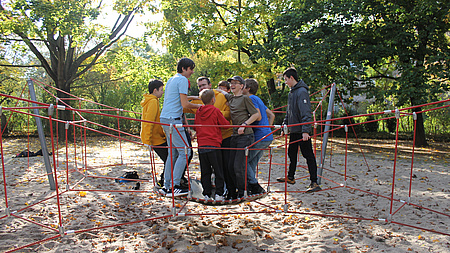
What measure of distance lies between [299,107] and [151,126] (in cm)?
197

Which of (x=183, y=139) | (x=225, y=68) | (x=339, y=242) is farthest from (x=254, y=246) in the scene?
(x=225, y=68)

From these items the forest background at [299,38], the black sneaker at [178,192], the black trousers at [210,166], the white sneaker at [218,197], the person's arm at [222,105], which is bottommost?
the white sneaker at [218,197]

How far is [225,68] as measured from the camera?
12438 millimetres

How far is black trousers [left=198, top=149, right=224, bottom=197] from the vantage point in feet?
11.8

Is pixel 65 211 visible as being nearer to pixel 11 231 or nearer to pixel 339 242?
pixel 11 231

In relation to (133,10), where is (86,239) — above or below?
below

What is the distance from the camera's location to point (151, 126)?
429cm

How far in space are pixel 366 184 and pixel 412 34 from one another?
5733 mm

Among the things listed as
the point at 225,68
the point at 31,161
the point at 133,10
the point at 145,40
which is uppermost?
the point at 133,10

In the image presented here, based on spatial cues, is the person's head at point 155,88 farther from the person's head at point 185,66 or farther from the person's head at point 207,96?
the person's head at point 207,96

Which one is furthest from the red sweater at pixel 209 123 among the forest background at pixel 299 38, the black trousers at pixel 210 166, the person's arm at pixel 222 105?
the forest background at pixel 299 38

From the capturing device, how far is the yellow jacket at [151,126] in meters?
4.24

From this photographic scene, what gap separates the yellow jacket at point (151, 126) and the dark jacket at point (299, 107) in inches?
70.4

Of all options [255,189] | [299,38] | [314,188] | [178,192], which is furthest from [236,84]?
[299,38]
